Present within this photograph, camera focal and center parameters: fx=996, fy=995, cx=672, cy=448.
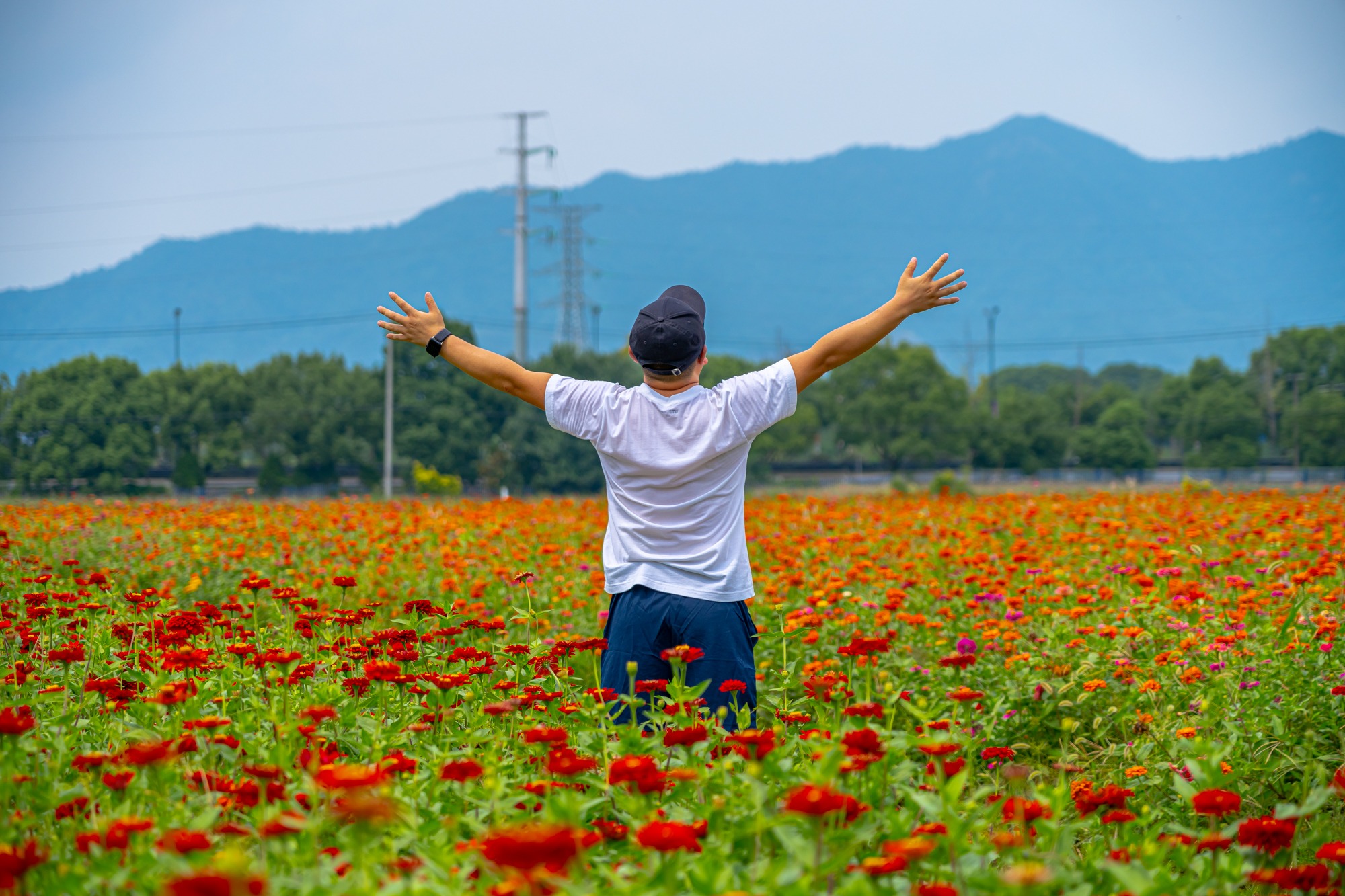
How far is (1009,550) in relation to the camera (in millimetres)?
6625

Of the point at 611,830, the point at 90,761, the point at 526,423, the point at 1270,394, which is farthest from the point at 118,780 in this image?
the point at 1270,394

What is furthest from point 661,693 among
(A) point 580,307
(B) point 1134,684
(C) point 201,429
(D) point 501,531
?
(A) point 580,307

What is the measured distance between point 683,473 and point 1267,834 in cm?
150

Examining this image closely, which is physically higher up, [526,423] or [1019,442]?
[526,423]

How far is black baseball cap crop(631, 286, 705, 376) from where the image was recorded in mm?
2646

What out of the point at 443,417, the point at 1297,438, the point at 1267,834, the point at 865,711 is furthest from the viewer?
the point at 1297,438

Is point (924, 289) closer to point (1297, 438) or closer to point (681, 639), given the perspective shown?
point (681, 639)

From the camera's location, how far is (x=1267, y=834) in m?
1.65

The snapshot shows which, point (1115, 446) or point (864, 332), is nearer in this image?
point (864, 332)

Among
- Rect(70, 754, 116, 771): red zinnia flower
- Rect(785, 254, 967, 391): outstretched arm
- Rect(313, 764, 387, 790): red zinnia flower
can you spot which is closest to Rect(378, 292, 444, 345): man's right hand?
Rect(785, 254, 967, 391): outstretched arm

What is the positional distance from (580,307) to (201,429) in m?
28.6

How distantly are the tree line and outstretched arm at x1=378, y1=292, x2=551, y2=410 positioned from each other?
31.9 metres

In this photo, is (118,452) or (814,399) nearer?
(118,452)

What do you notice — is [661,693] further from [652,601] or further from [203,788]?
[203,788]
